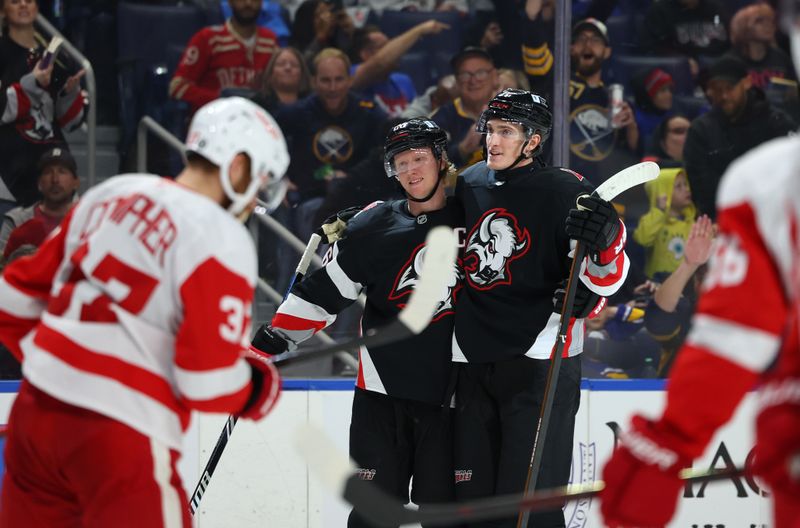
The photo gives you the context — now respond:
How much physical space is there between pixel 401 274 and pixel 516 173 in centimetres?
42

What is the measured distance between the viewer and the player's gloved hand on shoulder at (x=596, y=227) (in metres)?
3.00

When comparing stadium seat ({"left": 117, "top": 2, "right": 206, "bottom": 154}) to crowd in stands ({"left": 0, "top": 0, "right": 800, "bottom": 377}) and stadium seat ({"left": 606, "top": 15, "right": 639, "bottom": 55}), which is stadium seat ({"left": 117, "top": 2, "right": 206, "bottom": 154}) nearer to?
crowd in stands ({"left": 0, "top": 0, "right": 800, "bottom": 377})

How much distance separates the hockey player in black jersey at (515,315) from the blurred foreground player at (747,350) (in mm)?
1470

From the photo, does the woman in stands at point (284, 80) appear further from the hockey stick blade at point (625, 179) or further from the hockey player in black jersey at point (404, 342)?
the hockey stick blade at point (625, 179)

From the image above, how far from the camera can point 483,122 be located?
327 cm

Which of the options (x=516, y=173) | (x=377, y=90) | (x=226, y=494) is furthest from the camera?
(x=377, y=90)

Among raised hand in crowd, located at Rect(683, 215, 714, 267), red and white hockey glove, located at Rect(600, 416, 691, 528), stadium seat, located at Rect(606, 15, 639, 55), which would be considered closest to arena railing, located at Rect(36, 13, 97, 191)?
stadium seat, located at Rect(606, 15, 639, 55)

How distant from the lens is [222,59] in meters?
4.81

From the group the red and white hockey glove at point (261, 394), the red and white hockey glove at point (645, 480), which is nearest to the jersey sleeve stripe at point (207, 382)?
the red and white hockey glove at point (261, 394)

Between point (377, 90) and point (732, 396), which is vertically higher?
point (377, 90)

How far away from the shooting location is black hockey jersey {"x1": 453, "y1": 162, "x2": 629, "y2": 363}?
3135mm

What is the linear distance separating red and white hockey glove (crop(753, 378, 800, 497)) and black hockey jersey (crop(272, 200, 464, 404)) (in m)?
1.70

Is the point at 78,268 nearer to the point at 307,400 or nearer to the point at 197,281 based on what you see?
the point at 197,281

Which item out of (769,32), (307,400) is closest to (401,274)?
(307,400)
